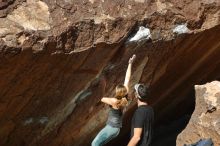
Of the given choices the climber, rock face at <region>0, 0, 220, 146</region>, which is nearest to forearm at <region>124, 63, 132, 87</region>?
the climber

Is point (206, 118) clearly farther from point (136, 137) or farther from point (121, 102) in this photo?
point (121, 102)

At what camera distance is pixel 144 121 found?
7.08 metres

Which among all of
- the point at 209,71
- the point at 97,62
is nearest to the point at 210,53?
the point at 209,71

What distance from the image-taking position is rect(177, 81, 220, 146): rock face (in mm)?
7820

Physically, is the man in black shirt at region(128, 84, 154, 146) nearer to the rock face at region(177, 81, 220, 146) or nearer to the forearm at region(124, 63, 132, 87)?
the forearm at region(124, 63, 132, 87)

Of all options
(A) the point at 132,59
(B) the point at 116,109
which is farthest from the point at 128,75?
(B) the point at 116,109

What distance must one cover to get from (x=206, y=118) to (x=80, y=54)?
230 cm

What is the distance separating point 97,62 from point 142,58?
0.80m

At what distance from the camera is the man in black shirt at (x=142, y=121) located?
7.04 metres

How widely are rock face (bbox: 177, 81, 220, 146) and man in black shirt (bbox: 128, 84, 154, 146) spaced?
109 cm

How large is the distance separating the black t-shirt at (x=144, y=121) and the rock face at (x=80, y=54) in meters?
0.75

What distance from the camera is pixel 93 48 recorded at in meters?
6.89

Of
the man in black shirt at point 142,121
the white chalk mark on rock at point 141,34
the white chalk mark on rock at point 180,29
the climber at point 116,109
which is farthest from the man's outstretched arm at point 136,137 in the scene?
the white chalk mark on rock at point 180,29

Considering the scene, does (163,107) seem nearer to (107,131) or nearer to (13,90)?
(107,131)
